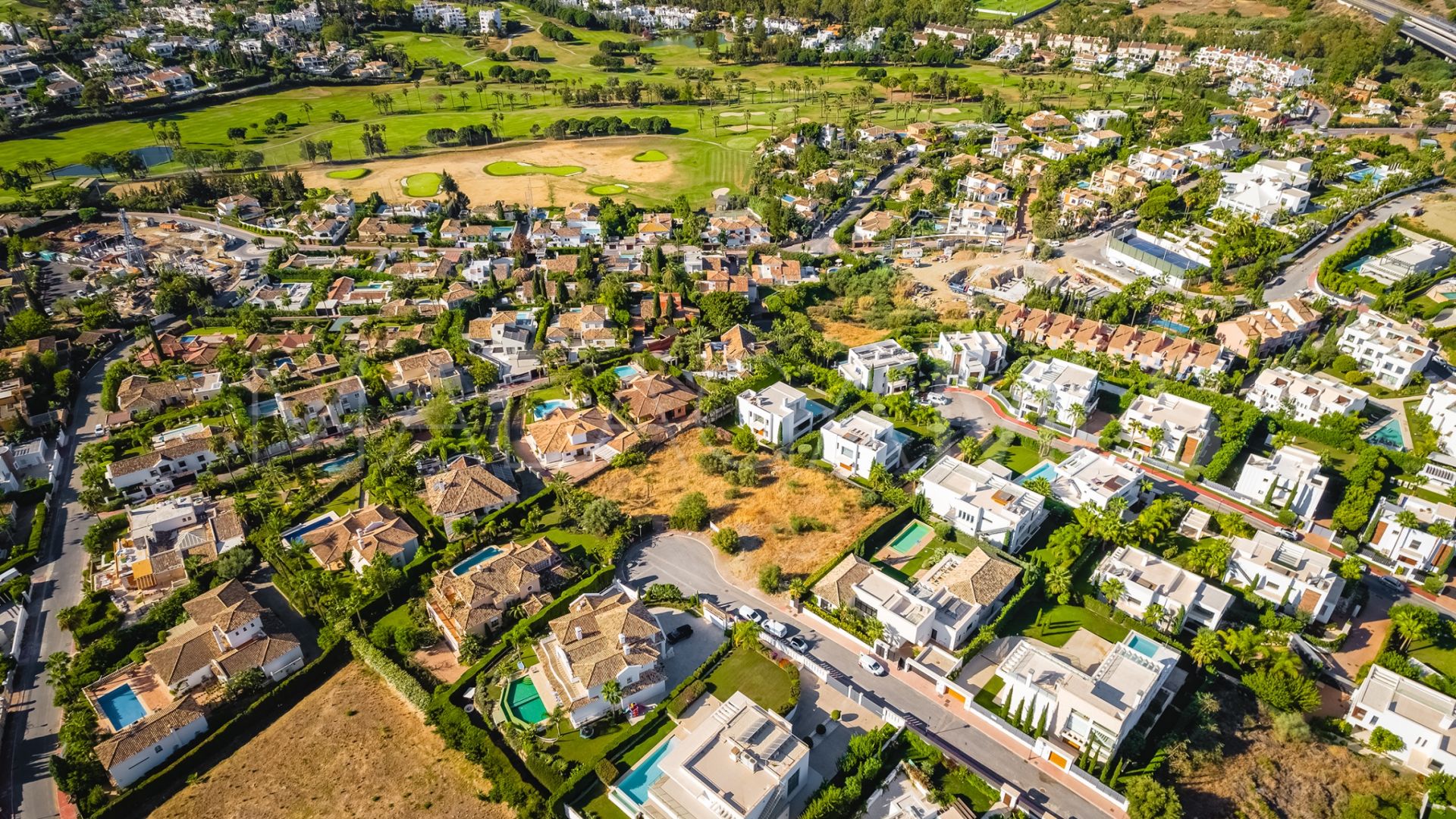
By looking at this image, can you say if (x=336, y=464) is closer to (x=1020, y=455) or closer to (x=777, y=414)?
(x=777, y=414)

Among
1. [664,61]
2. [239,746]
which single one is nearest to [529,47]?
[664,61]

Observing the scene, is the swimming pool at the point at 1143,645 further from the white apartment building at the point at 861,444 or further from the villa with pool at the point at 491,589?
the villa with pool at the point at 491,589

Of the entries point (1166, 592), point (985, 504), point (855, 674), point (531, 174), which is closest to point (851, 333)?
point (985, 504)

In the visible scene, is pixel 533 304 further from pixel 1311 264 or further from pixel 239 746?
pixel 1311 264

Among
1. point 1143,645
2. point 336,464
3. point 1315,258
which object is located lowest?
point 336,464

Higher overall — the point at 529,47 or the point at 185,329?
the point at 529,47

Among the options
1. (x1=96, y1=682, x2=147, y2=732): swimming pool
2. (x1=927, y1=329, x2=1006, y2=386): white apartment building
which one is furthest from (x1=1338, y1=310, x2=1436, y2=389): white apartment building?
(x1=96, y1=682, x2=147, y2=732): swimming pool

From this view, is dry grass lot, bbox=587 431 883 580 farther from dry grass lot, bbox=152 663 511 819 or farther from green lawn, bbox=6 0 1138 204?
green lawn, bbox=6 0 1138 204
